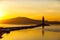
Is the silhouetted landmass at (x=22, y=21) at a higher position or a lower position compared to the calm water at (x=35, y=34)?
higher

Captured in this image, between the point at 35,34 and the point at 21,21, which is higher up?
the point at 21,21

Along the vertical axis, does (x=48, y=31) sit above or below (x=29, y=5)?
below

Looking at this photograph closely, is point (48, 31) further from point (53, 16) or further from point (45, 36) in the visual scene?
point (53, 16)

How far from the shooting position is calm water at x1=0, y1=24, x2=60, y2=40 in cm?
142

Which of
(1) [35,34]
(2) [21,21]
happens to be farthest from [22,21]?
(1) [35,34]

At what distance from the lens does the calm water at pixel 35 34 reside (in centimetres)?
142

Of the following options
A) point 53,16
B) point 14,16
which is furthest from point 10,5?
point 53,16

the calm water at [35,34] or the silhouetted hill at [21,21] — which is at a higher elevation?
the silhouetted hill at [21,21]

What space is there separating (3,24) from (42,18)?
1.44 ft

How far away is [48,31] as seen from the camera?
1438 millimetres

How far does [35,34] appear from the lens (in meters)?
1.43

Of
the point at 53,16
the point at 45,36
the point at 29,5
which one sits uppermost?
the point at 29,5

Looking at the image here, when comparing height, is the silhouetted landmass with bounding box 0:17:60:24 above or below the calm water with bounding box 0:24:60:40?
above

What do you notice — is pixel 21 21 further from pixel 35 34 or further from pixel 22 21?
pixel 35 34
